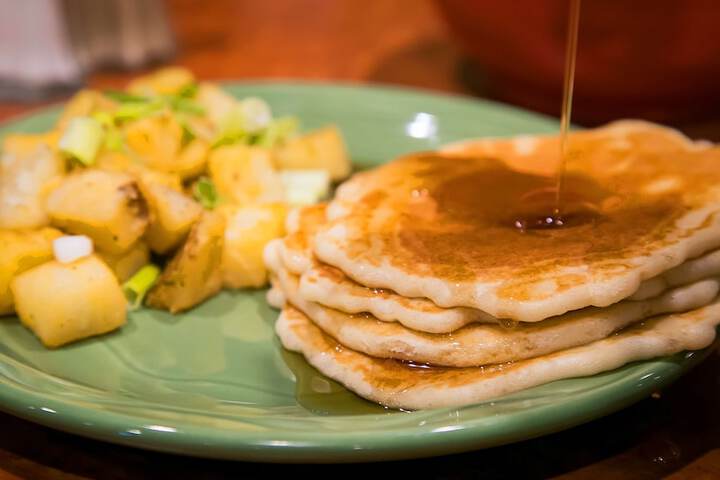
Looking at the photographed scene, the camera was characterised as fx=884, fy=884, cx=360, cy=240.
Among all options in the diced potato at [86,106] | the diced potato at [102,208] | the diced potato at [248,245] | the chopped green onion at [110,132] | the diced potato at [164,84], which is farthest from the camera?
the diced potato at [164,84]

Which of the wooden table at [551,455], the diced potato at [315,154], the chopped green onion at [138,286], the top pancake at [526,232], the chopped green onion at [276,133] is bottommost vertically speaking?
the wooden table at [551,455]

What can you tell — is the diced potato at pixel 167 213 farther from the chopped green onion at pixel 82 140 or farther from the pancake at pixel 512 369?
the pancake at pixel 512 369

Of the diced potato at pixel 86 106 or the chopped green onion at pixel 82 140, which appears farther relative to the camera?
the diced potato at pixel 86 106

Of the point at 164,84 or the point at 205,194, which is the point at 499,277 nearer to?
the point at 205,194

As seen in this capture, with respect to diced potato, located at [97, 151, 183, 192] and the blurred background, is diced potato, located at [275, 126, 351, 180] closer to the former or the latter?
diced potato, located at [97, 151, 183, 192]

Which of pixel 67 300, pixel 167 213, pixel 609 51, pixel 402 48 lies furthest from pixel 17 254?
pixel 402 48

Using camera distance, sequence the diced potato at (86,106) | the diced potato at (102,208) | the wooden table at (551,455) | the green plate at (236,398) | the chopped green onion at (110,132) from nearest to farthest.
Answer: the green plate at (236,398) → the wooden table at (551,455) → the diced potato at (102,208) → the chopped green onion at (110,132) → the diced potato at (86,106)

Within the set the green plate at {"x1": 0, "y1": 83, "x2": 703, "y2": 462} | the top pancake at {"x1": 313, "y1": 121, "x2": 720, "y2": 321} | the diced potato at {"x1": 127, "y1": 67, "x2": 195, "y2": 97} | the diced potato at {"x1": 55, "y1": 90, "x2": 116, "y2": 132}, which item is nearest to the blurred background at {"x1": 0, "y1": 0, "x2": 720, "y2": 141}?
the top pancake at {"x1": 313, "y1": 121, "x2": 720, "y2": 321}

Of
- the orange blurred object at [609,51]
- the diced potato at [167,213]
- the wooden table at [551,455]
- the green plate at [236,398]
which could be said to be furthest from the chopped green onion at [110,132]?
the orange blurred object at [609,51]
